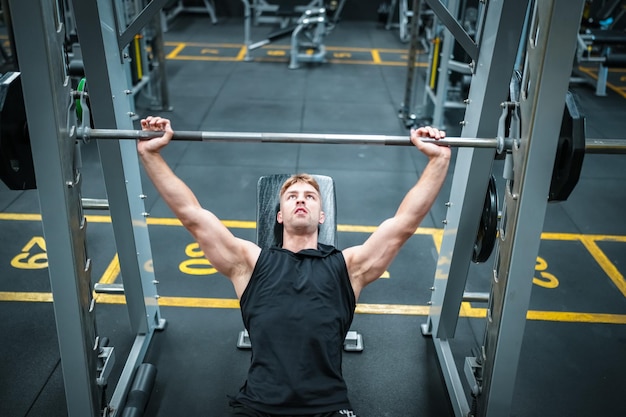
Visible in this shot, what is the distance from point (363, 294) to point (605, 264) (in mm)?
1730

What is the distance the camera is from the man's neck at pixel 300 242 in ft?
8.21

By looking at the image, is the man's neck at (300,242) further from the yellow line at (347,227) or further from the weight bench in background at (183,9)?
the weight bench in background at (183,9)

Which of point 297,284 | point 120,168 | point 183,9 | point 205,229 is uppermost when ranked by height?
point 120,168

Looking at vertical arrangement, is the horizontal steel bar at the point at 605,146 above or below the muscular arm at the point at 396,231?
above

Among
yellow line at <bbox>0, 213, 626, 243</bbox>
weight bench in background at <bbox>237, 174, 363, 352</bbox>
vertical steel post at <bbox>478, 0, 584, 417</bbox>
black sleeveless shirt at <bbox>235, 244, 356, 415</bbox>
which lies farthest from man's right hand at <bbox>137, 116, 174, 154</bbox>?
yellow line at <bbox>0, 213, 626, 243</bbox>

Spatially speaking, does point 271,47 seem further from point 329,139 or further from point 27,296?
point 329,139

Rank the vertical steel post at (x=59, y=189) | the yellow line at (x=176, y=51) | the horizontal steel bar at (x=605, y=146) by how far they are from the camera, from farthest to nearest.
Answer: the yellow line at (x=176, y=51) < the horizontal steel bar at (x=605, y=146) < the vertical steel post at (x=59, y=189)

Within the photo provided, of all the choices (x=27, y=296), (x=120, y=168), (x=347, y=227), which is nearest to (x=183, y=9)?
(x=347, y=227)

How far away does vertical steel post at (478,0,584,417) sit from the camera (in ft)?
5.44

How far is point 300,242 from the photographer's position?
8.23 feet

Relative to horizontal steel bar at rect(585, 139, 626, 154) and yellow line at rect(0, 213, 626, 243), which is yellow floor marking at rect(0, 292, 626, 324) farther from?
horizontal steel bar at rect(585, 139, 626, 154)

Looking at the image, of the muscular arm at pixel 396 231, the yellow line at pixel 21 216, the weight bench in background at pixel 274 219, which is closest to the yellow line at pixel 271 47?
the yellow line at pixel 21 216

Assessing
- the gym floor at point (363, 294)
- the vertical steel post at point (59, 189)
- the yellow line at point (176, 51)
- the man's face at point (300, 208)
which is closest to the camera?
the vertical steel post at point (59, 189)

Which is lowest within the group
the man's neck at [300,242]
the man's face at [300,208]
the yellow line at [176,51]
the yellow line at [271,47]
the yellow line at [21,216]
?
the yellow line at [21,216]
